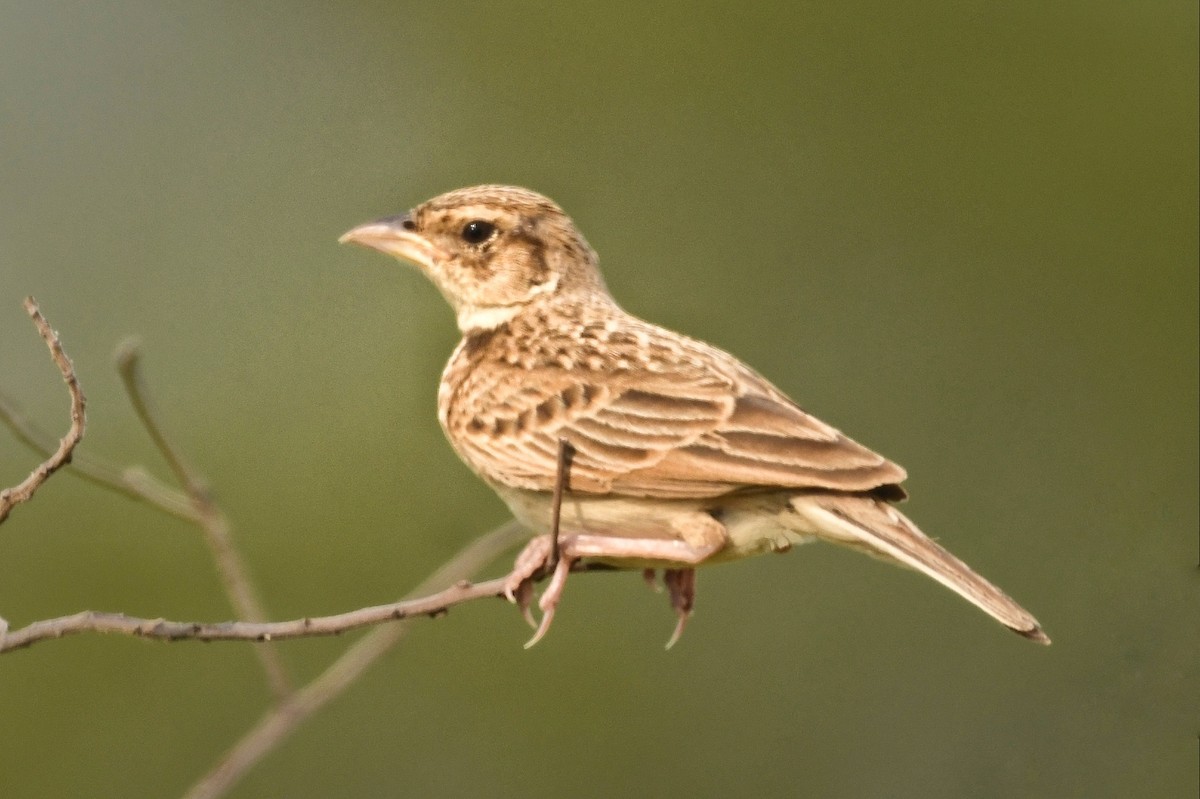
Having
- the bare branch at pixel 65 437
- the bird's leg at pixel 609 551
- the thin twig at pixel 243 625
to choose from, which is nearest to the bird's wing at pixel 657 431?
the bird's leg at pixel 609 551

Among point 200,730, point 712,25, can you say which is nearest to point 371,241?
point 200,730

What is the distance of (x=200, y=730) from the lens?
365 inches

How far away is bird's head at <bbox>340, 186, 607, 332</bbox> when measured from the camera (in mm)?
6156

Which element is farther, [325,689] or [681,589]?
[681,589]

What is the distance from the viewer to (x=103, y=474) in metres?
5.18

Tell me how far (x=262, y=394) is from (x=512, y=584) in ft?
19.4

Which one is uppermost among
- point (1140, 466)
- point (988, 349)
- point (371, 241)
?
point (371, 241)

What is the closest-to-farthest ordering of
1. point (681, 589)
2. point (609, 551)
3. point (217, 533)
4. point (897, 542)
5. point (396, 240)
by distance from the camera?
point (897, 542), point (609, 551), point (217, 533), point (681, 589), point (396, 240)

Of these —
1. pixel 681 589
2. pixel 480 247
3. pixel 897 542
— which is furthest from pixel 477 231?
pixel 897 542

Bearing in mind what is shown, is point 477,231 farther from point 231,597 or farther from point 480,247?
point 231,597

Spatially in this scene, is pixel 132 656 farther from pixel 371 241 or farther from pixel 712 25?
pixel 712 25

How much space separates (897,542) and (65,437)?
2.13m

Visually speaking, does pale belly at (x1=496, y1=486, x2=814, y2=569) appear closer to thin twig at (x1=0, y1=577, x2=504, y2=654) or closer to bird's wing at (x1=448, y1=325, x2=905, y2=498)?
bird's wing at (x1=448, y1=325, x2=905, y2=498)

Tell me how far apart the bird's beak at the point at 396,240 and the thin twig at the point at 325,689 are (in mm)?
1166
